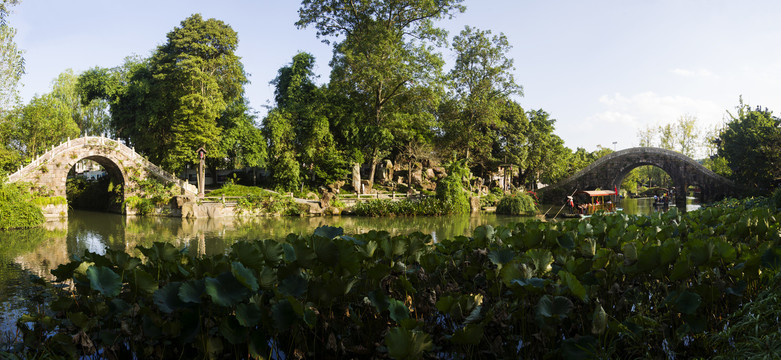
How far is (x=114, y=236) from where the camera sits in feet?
50.7

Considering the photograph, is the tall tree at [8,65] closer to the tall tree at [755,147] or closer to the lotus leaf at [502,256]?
the lotus leaf at [502,256]

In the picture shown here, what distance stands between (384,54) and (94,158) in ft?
59.9

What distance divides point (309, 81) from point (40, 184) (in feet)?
58.1

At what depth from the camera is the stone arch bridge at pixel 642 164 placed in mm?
31156

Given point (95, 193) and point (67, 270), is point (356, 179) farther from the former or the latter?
point (67, 270)

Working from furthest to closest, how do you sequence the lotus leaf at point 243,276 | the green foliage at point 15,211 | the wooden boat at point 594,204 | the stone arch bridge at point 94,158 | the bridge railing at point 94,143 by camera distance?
the wooden boat at point 594,204, the stone arch bridge at point 94,158, the bridge railing at point 94,143, the green foliage at point 15,211, the lotus leaf at point 243,276

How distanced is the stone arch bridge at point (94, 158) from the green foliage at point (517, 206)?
17.8 m

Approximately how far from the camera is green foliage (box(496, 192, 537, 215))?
25.5 m

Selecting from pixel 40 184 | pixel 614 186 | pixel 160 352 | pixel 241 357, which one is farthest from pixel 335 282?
pixel 614 186

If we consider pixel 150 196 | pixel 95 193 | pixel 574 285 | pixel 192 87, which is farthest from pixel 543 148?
pixel 574 285

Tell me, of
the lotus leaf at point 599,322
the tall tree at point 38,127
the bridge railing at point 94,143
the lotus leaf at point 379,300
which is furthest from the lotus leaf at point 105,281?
the tall tree at point 38,127

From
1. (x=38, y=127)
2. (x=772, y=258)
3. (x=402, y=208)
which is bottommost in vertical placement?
(x=402, y=208)

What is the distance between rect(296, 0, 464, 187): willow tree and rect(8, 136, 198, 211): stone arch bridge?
11677 millimetres

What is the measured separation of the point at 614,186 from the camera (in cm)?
3678
